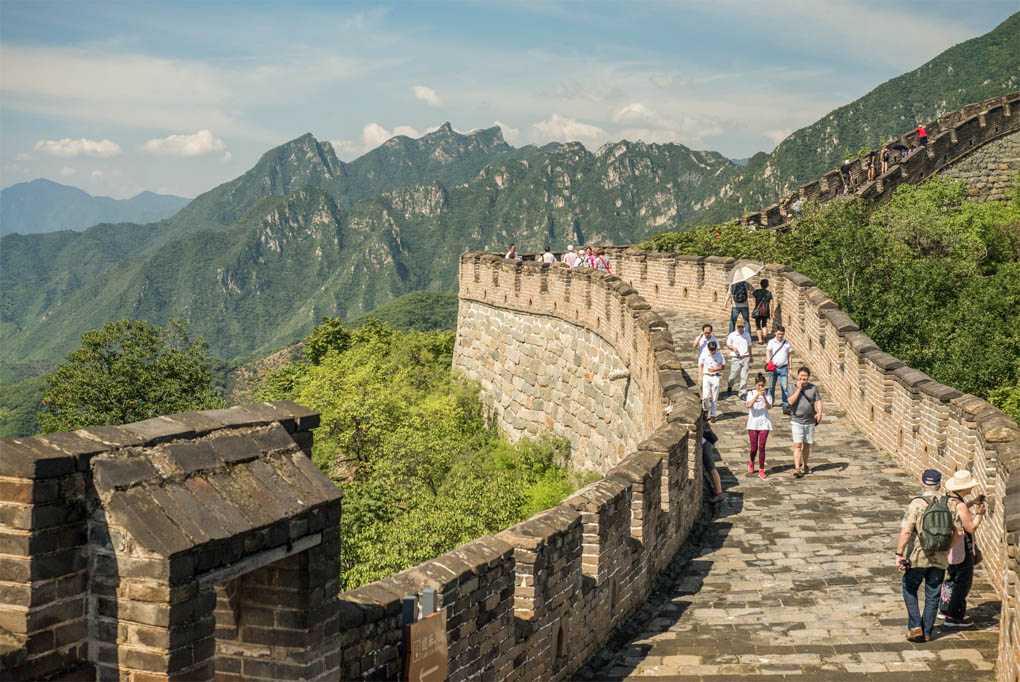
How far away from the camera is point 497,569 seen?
6.21 metres

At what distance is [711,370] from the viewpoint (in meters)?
13.7

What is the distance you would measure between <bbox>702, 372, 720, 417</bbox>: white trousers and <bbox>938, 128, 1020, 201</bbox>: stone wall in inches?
876

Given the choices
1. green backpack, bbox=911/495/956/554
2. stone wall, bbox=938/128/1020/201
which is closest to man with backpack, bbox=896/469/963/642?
green backpack, bbox=911/495/956/554

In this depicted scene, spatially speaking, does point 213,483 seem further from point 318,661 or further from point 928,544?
point 928,544

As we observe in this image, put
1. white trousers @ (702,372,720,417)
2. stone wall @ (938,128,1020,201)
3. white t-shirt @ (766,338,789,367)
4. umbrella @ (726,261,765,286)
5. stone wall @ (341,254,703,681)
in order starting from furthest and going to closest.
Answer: stone wall @ (938,128,1020,201) → umbrella @ (726,261,765,286) → white t-shirt @ (766,338,789,367) → white trousers @ (702,372,720,417) → stone wall @ (341,254,703,681)

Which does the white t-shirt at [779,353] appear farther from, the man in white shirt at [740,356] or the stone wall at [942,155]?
the stone wall at [942,155]

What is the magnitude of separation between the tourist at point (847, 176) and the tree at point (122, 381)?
2303cm

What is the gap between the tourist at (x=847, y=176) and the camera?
3388cm

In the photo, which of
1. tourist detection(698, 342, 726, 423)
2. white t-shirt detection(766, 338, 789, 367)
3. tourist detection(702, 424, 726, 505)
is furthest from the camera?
white t-shirt detection(766, 338, 789, 367)

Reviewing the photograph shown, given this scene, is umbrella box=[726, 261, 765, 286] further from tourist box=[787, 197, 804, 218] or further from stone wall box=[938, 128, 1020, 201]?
stone wall box=[938, 128, 1020, 201]

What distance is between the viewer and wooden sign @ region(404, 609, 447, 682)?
16.8ft

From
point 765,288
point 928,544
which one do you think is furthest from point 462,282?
point 928,544

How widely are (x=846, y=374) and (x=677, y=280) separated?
26.9 ft

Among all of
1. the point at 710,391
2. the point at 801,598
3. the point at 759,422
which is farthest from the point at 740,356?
the point at 801,598
